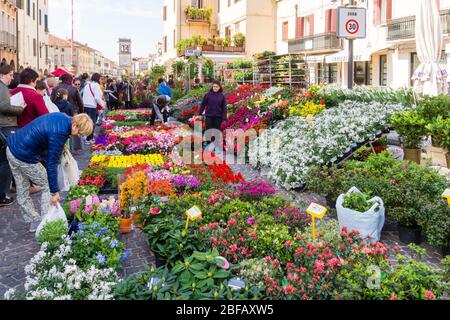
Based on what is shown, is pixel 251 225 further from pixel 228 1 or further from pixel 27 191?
pixel 228 1

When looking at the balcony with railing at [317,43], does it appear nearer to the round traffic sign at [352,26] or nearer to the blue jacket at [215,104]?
the blue jacket at [215,104]

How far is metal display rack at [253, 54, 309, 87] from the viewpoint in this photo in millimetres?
18266

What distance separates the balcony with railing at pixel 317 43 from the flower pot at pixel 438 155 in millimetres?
21525

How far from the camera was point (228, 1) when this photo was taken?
40.4 m

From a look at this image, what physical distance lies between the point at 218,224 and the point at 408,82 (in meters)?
20.6

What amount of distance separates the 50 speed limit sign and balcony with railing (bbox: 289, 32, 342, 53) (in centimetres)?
1995

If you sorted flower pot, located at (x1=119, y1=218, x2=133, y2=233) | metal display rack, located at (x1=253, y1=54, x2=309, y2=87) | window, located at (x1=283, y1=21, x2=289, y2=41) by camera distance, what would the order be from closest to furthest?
flower pot, located at (x1=119, y1=218, x2=133, y2=233) < metal display rack, located at (x1=253, y1=54, x2=309, y2=87) < window, located at (x1=283, y1=21, x2=289, y2=41)

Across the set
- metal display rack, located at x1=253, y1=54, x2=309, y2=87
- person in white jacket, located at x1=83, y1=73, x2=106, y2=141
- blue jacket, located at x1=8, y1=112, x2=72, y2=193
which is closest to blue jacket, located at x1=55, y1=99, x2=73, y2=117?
person in white jacket, located at x1=83, y1=73, x2=106, y2=141

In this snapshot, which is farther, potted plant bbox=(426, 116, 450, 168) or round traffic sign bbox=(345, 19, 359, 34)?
round traffic sign bbox=(345, 19, 359, 34)

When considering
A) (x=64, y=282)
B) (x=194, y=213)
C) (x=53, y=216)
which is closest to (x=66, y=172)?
(x=53, y=216)

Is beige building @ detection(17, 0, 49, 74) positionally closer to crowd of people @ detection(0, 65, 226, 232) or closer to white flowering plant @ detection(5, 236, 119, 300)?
crowd of people @ detection(0, 65, 226, 232)

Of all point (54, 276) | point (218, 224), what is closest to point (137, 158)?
point (218, 224)

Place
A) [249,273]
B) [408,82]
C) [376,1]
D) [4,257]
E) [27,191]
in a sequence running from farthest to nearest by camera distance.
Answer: [376,1] < [408,82] < [27,191] < [4,257] < [249,273]

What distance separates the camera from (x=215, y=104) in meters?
11.4
